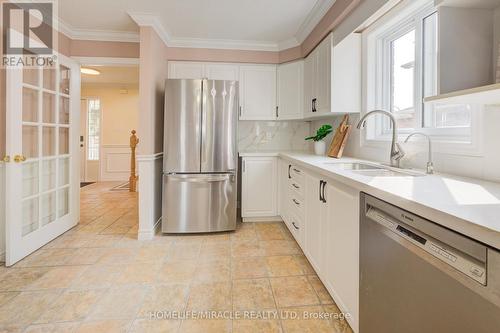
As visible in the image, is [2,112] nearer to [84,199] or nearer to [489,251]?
[84,199]

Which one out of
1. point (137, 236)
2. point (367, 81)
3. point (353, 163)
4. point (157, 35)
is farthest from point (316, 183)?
point (157, 35)

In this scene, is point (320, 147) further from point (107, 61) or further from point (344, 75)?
point (107, 61)

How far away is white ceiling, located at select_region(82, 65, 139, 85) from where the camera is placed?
499cm

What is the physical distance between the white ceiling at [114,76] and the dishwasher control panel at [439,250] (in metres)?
5.09

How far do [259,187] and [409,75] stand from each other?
197 centimetres

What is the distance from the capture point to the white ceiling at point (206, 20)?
254cm

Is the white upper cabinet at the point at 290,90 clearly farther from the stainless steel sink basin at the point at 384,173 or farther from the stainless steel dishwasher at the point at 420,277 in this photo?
the stainless steel dishwasher at the point at 420,277

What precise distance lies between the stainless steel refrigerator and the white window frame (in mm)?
1392

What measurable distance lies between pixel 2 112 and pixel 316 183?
2.70 metres

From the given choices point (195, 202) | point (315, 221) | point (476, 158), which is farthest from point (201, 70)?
point (476, 158)

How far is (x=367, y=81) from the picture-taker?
245 centimetres

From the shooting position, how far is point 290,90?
353 centimetres

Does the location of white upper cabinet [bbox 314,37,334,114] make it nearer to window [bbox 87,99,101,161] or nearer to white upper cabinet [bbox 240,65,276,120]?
white upper cabinet [bbox 240,65,276,120]

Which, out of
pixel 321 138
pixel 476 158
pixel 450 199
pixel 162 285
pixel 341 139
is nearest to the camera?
pixel 450 199
